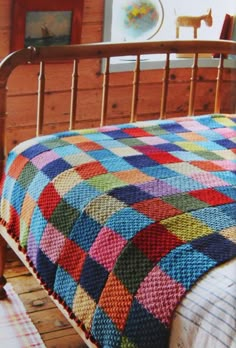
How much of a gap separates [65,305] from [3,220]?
50 cm

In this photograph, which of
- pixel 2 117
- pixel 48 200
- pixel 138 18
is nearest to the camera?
pixel 48 200

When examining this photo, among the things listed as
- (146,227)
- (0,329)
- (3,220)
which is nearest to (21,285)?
(0,329)

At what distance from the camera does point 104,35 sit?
2857 mm

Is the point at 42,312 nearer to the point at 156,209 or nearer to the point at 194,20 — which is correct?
the point at 156,209

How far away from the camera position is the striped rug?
2.09 m

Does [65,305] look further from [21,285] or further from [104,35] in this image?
[104,35]

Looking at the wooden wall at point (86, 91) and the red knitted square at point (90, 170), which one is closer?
the red knitted square at point (90, 170)

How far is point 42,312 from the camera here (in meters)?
2.30

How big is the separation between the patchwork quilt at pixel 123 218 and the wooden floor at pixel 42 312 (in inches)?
16.0

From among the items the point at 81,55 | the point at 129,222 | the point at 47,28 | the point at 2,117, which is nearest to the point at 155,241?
the point at 129,222

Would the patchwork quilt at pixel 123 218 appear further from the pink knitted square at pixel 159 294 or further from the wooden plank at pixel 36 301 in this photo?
the wooden plank at pixel 36 301

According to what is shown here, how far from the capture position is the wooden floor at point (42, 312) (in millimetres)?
2145

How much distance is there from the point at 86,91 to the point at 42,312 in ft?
3.37

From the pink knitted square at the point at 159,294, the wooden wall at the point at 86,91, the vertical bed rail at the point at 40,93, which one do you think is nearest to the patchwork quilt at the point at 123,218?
the pink knitted square at the point at 159,294
